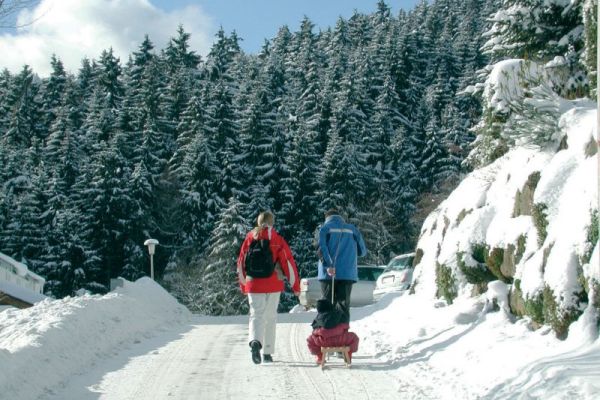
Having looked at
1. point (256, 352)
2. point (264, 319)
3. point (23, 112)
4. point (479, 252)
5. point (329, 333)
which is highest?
point (23, 112)

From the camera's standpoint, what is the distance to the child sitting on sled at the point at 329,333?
8.76 meters

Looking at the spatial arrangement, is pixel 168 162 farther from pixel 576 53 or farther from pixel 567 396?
pixel 567 396

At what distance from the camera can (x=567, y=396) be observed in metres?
5.62

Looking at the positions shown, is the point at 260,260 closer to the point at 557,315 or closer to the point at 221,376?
the point at 221,376

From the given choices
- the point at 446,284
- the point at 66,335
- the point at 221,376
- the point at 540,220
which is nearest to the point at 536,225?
the point at 540,220

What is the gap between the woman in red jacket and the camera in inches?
362

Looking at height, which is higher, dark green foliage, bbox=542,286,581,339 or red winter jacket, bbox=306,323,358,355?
dark green foliage, bbox=542,286,581,339

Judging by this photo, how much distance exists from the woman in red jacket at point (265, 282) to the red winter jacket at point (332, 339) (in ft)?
1.99

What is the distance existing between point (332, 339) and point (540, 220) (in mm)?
2700

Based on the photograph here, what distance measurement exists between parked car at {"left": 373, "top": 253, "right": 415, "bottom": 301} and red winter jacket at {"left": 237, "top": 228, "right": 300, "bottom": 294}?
10884mm

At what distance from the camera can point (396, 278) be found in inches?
806

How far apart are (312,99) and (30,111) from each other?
28818 millimetres

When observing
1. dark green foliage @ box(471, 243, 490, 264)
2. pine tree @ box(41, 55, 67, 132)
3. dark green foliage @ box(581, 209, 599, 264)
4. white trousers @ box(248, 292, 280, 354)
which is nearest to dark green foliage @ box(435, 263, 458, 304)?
dark green foliage @ box(471, 243, 490, 264)

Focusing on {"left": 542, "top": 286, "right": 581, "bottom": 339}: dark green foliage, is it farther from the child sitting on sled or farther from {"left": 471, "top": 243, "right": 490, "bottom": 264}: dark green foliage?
{"left": 471, "top": 243, "right": 490, "bottom": 264}: dark green foliage
